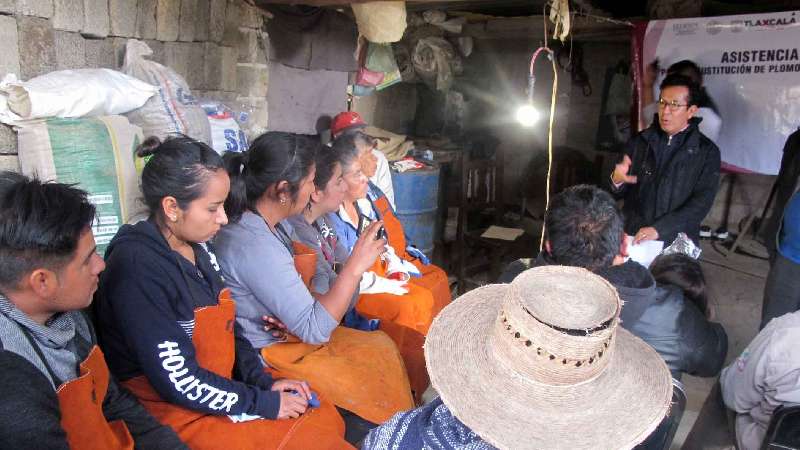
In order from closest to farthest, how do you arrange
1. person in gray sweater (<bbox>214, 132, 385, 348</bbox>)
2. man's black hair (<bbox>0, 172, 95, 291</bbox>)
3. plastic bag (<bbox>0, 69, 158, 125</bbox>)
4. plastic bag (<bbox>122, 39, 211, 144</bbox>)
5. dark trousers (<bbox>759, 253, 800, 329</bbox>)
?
man's black hair (<bbox>0, 172, 95, 291</bbox>), person in gray sweater (<bbox>214, 132, 385, 348</bbox>), plastic bag (<bbox>0, 69, 158, 125</bbox>), plastic bag (<bbox>122, 39, 211, 144</bbox>), dark trousers (<bbox>759, 253, 800, 329</bbox>)

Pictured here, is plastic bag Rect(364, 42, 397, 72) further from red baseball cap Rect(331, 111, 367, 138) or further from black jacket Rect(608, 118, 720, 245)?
black jacket Rect(608, 118, 720, 245)

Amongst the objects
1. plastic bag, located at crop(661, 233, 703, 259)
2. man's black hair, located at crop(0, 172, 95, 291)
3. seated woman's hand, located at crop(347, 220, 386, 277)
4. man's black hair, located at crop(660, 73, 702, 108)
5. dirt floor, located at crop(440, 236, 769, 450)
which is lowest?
dirt floor, located at crop(440, 236, 769, 450)

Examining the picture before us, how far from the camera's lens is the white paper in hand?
318 cm

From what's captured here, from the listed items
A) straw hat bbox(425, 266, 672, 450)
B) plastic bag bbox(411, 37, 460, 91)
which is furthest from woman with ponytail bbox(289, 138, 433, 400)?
plastic bag bbox(411, 37, 460, 91)

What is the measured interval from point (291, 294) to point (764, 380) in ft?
5.37

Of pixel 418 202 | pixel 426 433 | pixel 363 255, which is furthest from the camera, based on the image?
pixel 418 202

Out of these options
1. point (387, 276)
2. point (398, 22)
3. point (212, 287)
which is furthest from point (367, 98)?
point (212, 287)

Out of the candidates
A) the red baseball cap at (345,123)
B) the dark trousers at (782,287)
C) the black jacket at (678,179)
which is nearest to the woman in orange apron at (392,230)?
the red baseball cap at (345,123)

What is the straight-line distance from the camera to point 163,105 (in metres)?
2.70

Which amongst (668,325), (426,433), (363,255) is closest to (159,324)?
(363,255)

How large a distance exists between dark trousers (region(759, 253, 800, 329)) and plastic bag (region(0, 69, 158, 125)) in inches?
134

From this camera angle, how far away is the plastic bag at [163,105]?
2.67m

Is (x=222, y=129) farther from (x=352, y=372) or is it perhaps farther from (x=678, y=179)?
(x=678, y=179)

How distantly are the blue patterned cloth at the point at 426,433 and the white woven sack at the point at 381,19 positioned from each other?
304 cm
